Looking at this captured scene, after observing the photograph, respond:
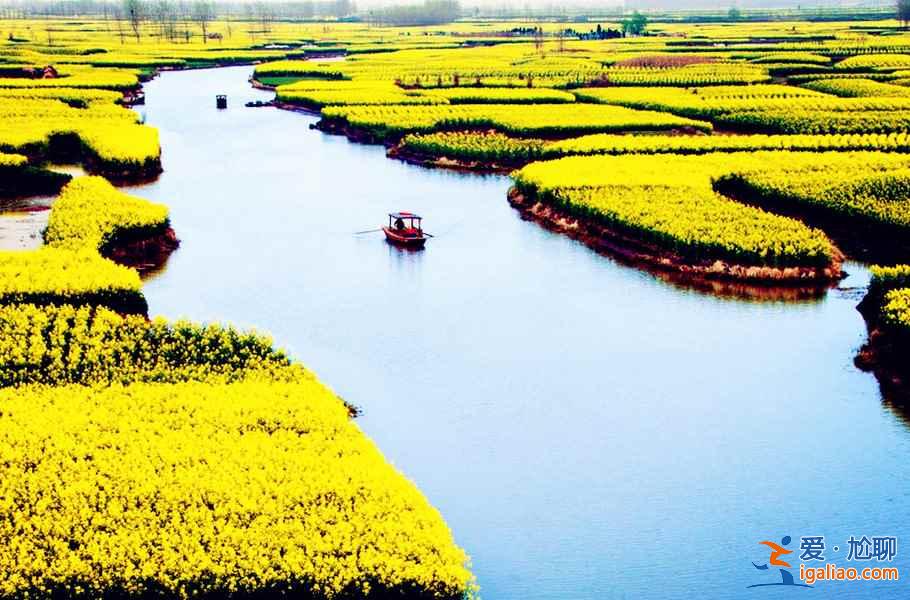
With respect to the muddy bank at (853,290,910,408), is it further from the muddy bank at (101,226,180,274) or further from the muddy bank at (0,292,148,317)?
Answer: the muddy bank at (101,226,180,274)

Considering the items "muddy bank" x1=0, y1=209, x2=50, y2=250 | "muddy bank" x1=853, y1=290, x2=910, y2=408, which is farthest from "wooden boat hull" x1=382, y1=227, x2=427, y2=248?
"muddy bank" x1=853, y1=290, x2=910, y2=408

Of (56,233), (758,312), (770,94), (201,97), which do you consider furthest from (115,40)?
(758,312)

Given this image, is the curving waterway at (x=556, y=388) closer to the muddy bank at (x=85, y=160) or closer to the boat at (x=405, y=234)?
the boat at (x=405, y=234)

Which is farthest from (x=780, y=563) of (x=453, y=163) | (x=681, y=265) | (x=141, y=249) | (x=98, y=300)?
(x=453, y=163)

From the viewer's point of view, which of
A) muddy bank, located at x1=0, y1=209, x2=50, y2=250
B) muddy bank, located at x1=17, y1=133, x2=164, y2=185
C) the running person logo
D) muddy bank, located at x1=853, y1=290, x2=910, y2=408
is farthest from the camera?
muddy bank, located at x1=17, y1=133, x2=164, y2=185

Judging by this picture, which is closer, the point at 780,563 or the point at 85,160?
the point at 780,563

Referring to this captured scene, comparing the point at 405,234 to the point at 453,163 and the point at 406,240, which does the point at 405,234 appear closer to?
the point at 406,240

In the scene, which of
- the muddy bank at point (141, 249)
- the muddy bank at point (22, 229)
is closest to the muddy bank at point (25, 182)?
the muddy bank at point (22, 229)
